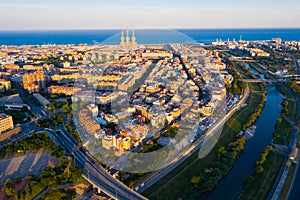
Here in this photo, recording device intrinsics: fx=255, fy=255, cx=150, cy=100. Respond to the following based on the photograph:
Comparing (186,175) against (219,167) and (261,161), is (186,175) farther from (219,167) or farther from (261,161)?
(261,161)

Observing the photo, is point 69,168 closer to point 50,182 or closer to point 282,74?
point 50,182

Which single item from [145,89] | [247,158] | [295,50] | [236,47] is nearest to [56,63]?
[145,89]

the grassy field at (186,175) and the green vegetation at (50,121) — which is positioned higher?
the green vegetation at (50,121)

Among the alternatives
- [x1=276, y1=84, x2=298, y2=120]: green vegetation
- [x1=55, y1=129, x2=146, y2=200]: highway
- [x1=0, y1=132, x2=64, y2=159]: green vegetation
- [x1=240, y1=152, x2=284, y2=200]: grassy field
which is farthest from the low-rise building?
[x1=276, y1=84, x2=298, y2=120]: green vegetation

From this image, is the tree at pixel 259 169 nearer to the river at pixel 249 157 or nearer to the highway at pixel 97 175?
the river at pixel 249 157

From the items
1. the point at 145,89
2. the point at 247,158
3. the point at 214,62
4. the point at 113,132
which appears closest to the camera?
the point at 247,158

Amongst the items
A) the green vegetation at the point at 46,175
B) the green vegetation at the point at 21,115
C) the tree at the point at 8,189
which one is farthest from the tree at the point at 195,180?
the green vegetation at the point at 21,115
